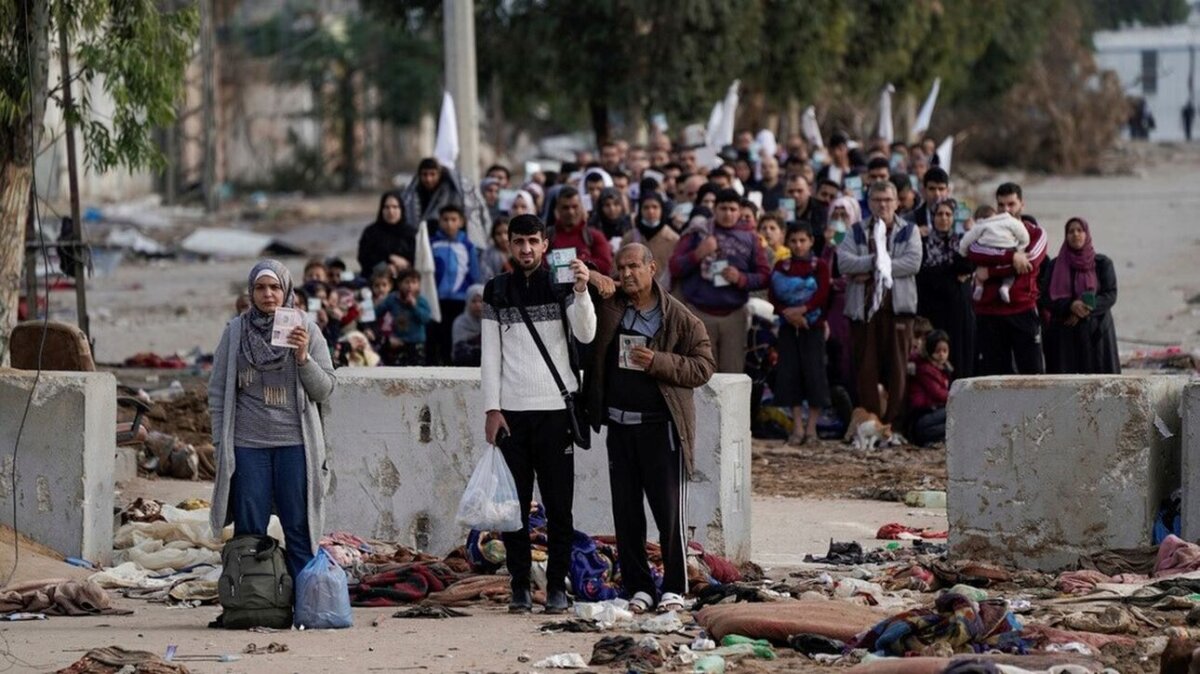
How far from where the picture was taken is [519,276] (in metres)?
10.1

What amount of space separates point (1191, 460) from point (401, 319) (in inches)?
311

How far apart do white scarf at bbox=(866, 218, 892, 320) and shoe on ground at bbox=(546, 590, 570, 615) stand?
6348 mm

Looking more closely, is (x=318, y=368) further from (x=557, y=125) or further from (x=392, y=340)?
(x=557, y=125)

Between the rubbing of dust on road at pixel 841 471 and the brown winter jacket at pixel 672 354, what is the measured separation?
4.15 metres

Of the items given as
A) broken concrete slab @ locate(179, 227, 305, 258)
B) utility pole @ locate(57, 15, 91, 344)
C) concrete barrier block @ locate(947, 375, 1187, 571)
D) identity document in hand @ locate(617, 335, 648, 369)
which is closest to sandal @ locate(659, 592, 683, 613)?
identity document in hand @ locate(617, 335, 648, 369)

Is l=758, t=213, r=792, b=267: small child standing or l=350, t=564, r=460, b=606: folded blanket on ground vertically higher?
l=758, t=213, r=792, b=267: small child standing

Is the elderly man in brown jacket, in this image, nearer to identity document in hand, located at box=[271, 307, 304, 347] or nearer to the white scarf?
identity document in hand, located at box=[271, 307, 304, 347]

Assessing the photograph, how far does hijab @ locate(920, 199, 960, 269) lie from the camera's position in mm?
16312

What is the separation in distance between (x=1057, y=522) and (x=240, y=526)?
415 cm

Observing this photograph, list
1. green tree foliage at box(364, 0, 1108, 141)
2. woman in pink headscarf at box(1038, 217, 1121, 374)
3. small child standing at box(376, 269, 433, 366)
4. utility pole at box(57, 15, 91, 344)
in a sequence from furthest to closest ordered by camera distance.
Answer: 1. green tree foliage at box(364, 0, 1108, 141)
2. small child standing at box(376, 269, 433, 366)
3. woman in pink headscarf at box(1038, 217, 1121, 374)
4. utility pole at box(57, 15, 91, 344)

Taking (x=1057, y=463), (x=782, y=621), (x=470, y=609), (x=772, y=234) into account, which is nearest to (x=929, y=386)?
(x=772, y=234)

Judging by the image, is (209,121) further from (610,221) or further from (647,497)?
(647,497)

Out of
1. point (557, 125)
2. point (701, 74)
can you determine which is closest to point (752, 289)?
point (701, 74)

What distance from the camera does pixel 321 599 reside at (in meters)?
9.89
